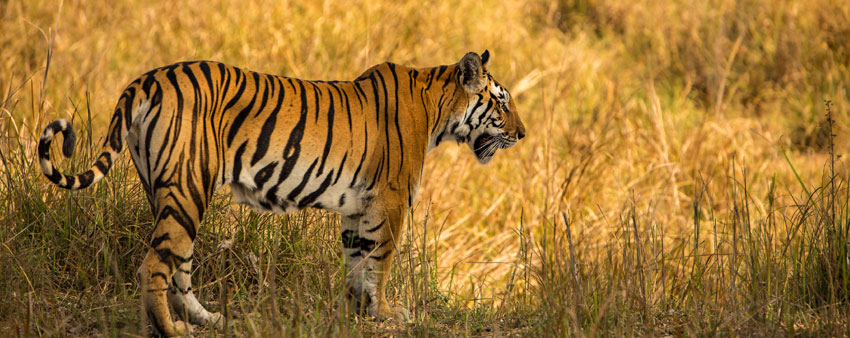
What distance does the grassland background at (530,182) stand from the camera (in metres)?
3.46

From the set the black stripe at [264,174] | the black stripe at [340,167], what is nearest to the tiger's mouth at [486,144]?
the black stripe at [340,167]

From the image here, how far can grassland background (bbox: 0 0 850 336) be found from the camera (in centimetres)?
346

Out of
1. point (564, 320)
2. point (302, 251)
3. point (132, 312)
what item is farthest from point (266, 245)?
point (564, 320)

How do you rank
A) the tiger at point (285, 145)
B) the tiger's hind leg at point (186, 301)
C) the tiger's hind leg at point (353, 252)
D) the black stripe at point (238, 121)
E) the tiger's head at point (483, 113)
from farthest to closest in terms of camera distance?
the tiger's head at point (483, 113)
the tiger's hind leg at point (353, 252)
the tiger's hind leg at point (186, 301)
the black stripe at point (238, 121)
the tiger at point (285, 145)

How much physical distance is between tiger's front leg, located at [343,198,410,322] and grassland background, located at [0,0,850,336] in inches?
4.8

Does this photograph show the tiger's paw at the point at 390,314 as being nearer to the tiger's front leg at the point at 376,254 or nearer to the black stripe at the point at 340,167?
the tiger's front leg at the point at 376,254

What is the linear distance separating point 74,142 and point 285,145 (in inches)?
29.4

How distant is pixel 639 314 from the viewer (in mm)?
3607

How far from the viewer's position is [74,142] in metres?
2.84

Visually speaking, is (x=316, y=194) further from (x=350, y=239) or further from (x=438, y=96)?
(x=438, y=96)

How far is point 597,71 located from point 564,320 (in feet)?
21.4

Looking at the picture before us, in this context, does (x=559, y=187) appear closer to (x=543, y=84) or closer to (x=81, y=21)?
(x=543, y=84)

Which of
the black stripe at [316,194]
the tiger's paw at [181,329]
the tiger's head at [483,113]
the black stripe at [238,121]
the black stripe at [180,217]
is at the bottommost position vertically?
the tiger's paw at [181,329]

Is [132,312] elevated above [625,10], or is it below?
below
